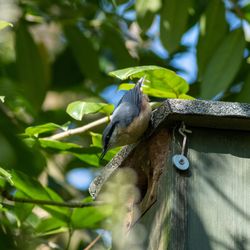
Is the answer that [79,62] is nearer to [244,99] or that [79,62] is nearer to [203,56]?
[203,56]

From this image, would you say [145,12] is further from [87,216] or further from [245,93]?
[87,216]

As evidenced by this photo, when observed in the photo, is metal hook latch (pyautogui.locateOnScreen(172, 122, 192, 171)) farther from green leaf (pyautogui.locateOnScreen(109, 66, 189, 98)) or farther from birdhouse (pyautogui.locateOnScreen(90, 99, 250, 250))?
green leaf (pyautogui.locateOnScreen(109, 66, 189, 98))

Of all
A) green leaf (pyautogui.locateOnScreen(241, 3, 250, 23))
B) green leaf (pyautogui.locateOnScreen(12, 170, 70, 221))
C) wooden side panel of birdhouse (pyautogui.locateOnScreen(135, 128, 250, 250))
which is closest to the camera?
wooden side panel of birdhouse (pyautogui.locateOnScreen(135, 128, 250, 250))

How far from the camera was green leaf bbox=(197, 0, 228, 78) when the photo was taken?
3.25m

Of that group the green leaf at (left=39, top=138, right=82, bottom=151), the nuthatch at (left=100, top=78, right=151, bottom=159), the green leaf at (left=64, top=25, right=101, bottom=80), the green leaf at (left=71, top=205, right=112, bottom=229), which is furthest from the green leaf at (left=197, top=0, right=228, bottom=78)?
the green leaf at (left=71, top=205, right=112, bottom=229)

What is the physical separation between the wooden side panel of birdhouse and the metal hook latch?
3 cm

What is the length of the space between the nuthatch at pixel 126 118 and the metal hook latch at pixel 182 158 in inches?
17.4

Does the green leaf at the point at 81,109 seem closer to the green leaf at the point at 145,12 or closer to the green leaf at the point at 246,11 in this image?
the green leaf at the point at 145,12

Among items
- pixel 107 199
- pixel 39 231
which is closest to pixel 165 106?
pixel 107 199

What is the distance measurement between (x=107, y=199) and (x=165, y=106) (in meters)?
0.73

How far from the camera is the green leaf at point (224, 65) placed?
9.69ft

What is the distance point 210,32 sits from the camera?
11.0 ft

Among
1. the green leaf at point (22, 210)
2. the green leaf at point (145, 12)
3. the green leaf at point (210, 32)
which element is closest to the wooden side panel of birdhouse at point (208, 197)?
the green leaf at point (22, 210)

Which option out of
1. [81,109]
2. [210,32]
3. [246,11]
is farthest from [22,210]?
[246,11]
